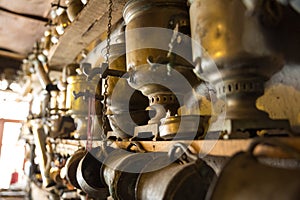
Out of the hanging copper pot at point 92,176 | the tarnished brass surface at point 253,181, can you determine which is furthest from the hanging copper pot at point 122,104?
the tarnished brass surface at point 253,181

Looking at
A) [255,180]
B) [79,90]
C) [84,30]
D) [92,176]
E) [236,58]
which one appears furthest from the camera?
[84,30]

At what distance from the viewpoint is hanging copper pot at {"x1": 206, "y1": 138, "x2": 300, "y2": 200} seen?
328 millimetres

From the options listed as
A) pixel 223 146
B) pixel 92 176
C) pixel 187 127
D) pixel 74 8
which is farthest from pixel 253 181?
pixel 74 8

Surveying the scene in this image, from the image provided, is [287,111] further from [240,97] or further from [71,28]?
[71,28]

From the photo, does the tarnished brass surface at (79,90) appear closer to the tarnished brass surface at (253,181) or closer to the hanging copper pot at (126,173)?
the hanging copper pot at (126,173)

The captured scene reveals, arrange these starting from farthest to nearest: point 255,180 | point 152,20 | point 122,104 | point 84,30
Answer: point 84,30, point 122,104, point 152,20, point 255,180

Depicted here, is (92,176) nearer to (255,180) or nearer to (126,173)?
A: (126,173)

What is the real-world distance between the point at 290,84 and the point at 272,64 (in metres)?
0.22

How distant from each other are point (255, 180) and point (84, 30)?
58.3 inches

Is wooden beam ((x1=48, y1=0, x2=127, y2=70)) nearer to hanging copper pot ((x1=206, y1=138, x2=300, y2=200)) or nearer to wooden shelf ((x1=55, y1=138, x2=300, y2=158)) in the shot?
wooden shelf ((x1=55, y1=138, x2=300, y2=158))

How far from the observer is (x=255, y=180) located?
365mm

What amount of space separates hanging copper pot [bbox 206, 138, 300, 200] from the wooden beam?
96 cm

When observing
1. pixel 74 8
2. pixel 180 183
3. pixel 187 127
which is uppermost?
pixel 74 8

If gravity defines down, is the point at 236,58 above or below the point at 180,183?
above
